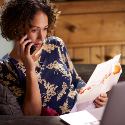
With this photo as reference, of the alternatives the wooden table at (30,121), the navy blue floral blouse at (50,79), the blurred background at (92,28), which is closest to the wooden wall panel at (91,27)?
the blurred background at (92,28)

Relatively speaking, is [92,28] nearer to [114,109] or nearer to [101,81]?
[101,81]

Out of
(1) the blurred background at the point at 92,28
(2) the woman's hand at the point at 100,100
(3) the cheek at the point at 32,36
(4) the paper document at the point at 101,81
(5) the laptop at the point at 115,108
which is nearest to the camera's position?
(5) the laptop at the point at 115,108

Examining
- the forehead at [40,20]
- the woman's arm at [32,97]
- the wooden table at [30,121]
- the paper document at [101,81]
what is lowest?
the woman's arm at [32,97]

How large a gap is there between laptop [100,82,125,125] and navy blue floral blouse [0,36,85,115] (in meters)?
0.92

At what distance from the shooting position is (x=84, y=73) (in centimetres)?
224

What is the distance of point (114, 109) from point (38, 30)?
3.24ft

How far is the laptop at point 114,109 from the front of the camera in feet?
3.06

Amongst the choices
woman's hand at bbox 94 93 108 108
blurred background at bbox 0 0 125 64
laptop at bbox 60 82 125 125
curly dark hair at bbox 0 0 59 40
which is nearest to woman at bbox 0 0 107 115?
curly dark hair at bbox 0 0 59 40

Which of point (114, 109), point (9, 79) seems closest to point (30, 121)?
point (114, 109)

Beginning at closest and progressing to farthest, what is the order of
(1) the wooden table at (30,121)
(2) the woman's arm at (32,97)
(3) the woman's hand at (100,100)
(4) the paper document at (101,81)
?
(1) the wooden table at (30,121) → (4) the paper document at (101,81) → (3) the woman's hand at (100,100) → (2) the woman's arm at (32,97)

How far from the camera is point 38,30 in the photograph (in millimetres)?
1872

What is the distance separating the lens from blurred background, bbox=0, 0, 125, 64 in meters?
3.44

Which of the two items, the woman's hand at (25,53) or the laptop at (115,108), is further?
the woman's hand at (25,53)

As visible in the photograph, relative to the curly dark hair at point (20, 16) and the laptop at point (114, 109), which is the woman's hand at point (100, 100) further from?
the laptop at point (114, 109)
